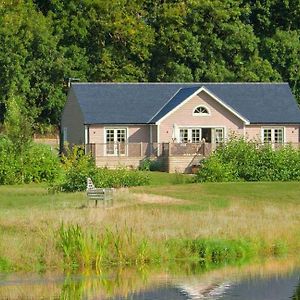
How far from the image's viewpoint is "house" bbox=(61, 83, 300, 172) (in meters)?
65.1

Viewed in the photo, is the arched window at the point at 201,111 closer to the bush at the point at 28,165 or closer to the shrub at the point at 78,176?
the bush at the point at 28,165

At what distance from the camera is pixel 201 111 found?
66188mm

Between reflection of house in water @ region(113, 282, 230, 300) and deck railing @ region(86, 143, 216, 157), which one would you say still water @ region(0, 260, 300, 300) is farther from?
deck railing @ region(86, 143, 216, 157)

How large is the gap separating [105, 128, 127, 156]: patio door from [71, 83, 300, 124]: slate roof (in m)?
0.74

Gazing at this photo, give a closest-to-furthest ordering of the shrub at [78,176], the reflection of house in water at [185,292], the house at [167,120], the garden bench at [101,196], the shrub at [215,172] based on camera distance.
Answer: the reflection of house in water at [185,292] < the garden bench at [101,196] < the shrub at [78,176] < the shrub at [215,172] < the house at [167,120]

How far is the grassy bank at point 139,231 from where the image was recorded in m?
28.6

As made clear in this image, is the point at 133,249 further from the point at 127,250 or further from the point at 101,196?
the point at 101,196

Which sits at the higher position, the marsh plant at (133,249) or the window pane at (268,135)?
the window pane at (268,135)

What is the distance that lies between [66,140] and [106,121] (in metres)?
7.44

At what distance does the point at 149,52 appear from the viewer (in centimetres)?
7762

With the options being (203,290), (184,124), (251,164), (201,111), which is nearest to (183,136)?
(184,124)

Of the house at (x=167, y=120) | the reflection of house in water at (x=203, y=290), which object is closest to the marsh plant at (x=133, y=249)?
the reflection of house in water at (x=203, y=290)

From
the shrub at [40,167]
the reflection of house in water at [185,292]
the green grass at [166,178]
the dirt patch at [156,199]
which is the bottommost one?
A: the reflection of house in water at [185,292]

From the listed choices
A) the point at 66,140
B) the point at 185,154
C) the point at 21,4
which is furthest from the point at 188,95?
the point at 21,4
